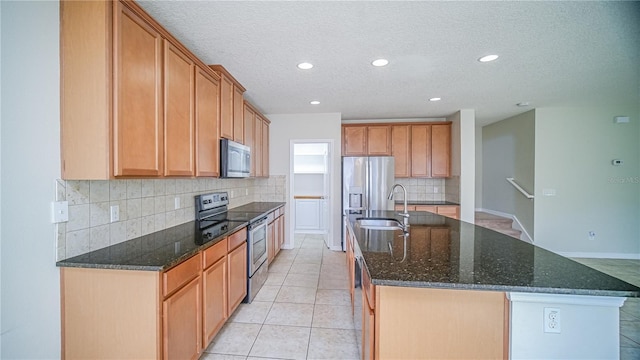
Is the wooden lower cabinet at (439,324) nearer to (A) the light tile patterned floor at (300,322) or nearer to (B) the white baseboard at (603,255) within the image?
(A) the light tile patterned floor at (300,322)

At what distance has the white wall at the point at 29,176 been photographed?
3.84 ft

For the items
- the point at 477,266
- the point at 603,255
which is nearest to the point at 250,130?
the point at 477,266

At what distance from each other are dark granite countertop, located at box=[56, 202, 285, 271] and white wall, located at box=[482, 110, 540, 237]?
514cm

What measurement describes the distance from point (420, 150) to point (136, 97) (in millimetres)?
4401

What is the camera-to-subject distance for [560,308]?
1.07 metres

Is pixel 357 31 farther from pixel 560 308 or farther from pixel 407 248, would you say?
pixel 560 308

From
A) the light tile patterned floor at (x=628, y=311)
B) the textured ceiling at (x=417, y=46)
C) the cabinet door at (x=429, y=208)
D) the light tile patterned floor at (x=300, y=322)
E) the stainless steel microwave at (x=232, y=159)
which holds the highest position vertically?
the textured ceiling at (x=417, y=46)

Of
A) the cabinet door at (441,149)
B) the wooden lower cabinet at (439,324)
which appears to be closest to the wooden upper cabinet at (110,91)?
the wooden lower cabinet at (439,324)

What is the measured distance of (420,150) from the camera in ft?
15.3

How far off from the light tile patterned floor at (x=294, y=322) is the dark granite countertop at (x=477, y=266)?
0.96m

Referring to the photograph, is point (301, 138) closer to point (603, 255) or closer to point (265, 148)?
point (265, 148)

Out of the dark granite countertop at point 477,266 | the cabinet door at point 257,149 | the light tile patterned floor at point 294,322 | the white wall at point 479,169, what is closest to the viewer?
the dark granite countertop at point 477,266

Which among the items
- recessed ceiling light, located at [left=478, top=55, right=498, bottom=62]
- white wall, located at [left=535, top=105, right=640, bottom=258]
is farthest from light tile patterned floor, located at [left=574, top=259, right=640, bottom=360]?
recessed ceiling light, located at [left=478, top=55, right=498, bottom=62]

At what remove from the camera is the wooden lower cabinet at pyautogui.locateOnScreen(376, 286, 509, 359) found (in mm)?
1123
